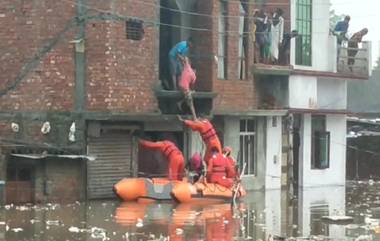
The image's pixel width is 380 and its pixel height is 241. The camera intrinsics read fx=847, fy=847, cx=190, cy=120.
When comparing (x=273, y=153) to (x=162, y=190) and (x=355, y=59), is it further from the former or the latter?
(x=162, y=190)

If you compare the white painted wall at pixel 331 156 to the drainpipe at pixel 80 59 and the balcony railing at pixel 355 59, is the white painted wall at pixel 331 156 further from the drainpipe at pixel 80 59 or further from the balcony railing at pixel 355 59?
the drainpipe at pixel 80 59

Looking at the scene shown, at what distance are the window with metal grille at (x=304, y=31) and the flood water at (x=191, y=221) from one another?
762 centimetres

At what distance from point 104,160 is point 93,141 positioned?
643 mm

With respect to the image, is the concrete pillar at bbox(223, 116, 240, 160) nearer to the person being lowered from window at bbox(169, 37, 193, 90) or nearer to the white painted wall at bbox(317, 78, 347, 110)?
the person being lowered from window at bbox(169, 37, 193, 90)

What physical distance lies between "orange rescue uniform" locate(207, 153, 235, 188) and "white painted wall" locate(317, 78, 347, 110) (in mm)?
9708

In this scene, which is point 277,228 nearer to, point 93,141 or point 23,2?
point 93,141

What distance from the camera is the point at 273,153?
29719 millimetres

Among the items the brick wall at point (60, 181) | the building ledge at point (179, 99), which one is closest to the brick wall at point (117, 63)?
the building ledge at point (179, 99)

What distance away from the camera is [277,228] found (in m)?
17.9

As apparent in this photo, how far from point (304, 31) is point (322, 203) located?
350 inches

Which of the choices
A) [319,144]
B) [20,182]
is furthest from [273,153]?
[20,182]

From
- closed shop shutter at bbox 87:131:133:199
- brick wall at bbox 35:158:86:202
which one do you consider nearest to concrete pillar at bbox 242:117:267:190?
closed shop shutter at bbox 87:131:133:199

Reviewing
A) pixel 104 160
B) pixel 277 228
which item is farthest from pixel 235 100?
pixel 277 228

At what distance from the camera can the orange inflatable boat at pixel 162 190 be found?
73.0 ft
